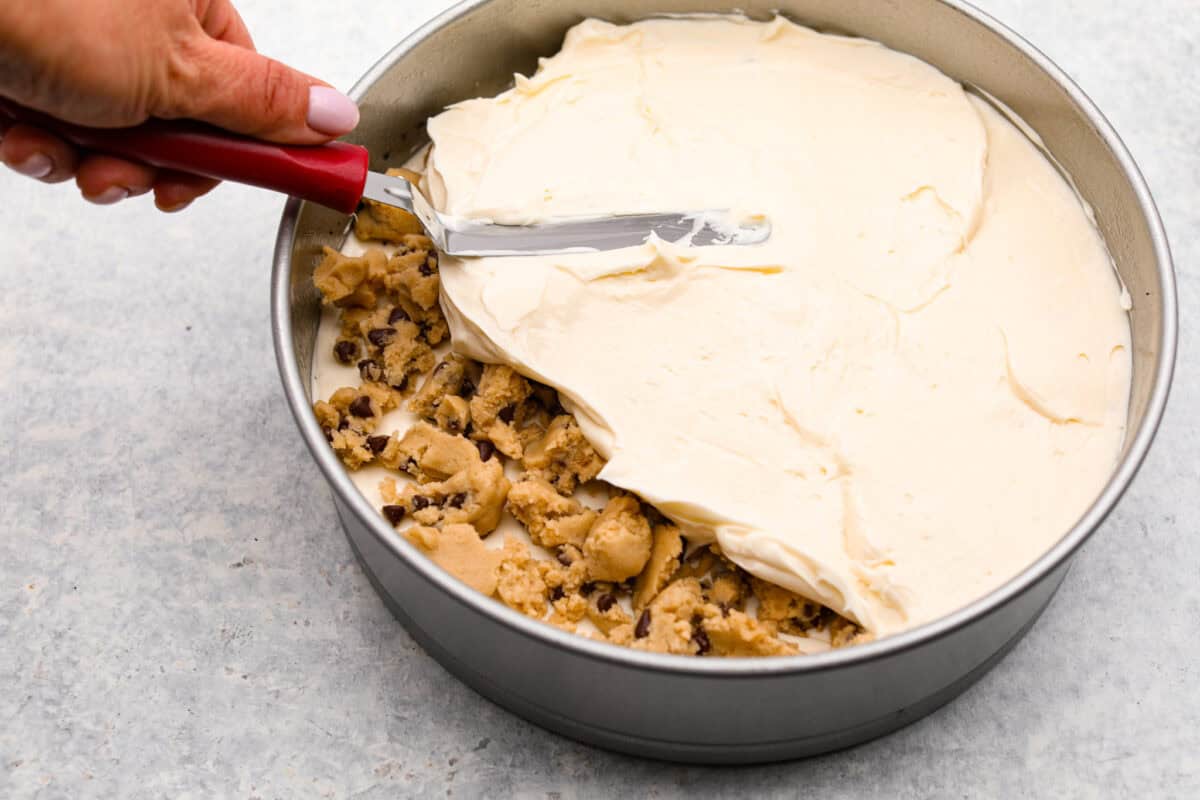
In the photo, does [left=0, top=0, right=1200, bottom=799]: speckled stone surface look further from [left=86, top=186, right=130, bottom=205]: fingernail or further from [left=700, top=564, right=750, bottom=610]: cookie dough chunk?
[left=86, top=186, right=130, bottom=205]: fingernail

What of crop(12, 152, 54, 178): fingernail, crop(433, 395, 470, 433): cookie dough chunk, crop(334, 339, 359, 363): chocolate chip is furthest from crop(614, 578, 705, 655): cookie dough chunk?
crop(12, 152, 54, 178): fingernail

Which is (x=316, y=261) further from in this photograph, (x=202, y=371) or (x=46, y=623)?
(x=46, y=623)

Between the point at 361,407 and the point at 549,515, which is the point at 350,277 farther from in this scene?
the point at 549,515

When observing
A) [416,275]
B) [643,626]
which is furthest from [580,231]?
[643,626]

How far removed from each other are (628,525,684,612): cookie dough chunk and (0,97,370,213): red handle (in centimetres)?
66

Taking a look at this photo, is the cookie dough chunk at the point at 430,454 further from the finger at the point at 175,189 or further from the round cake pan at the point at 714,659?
the finger at the point at 175,189

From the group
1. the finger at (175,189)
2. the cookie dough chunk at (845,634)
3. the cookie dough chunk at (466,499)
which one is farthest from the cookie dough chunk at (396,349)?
the cookie dough chunk at (845,634)

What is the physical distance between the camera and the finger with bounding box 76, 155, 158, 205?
1756mm

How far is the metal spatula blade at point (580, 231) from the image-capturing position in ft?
6.43

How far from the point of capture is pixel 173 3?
1591mm

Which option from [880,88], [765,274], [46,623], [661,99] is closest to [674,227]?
[765,274]

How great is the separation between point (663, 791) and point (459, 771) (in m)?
0.31

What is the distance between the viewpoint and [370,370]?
1976 mm

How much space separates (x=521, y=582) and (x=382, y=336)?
48cm
